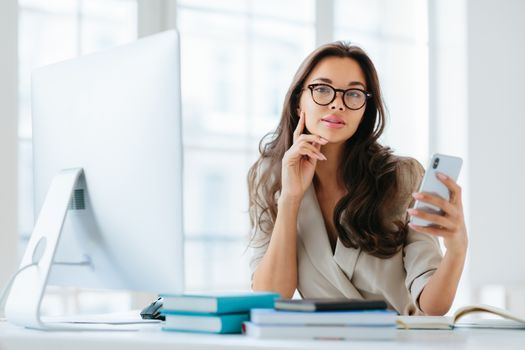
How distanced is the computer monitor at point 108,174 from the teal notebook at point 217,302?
0.03 m

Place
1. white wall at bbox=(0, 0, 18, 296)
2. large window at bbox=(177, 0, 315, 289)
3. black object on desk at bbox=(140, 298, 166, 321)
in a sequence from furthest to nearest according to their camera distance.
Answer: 1. large window at bbox=(177, 0, 315, 289)
2. white wall at bbox=(0, 0, 18, 296)
3. black object on desk at bbox=(140, 298, 166, 321)

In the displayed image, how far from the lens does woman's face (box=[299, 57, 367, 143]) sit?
83.0 inches

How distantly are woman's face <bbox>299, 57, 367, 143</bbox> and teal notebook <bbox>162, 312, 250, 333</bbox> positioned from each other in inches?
37.8

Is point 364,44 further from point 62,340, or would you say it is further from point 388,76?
point 62,340

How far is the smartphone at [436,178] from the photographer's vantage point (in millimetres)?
1538

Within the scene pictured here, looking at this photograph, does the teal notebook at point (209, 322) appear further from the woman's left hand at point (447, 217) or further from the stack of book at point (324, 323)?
the woman's left hand at point (447, 217)

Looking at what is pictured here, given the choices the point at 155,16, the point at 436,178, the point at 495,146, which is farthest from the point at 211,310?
the point at 495,146

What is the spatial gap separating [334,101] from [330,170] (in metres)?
0.24

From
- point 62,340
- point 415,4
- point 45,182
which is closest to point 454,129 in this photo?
point 415,4

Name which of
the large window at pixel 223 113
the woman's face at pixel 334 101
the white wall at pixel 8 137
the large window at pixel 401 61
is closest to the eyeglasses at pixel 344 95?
the woman's face at pixel 334 101

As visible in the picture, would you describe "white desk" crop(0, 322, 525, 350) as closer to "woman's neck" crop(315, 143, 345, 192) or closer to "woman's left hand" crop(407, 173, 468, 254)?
"woman's left hand" crop(407, 173, 468, 254)

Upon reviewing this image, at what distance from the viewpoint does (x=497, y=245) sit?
423 cm

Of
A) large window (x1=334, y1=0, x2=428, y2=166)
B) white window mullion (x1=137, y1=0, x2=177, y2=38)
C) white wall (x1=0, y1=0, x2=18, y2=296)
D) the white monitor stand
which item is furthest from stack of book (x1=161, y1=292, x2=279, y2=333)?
large window (x1=334, y1=0, x2=428, y2=166)

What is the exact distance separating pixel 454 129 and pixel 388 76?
483mm
